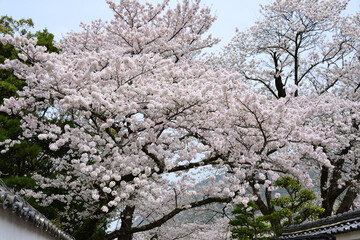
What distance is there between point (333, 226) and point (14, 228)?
5714 mm

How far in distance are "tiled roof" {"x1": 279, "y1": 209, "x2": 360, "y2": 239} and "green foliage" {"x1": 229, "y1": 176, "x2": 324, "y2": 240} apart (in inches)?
54.0

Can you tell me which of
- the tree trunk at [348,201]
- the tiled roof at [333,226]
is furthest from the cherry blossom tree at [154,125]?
the tree trunk at [348,201]

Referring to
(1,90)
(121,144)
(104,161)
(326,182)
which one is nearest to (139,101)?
(121,144)

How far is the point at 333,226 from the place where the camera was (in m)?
6.56

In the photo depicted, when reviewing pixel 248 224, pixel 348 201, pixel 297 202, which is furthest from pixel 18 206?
pixel 348 201

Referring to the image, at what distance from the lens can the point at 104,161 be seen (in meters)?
8.21

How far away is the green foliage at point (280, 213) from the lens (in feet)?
31.9

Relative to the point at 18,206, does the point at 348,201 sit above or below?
above

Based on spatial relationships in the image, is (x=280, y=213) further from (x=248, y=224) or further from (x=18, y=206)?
(x=18, y=206)

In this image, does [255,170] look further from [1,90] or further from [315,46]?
[315,46]

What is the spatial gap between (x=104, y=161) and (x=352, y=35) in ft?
42.4

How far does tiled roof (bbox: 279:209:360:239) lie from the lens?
5972mm

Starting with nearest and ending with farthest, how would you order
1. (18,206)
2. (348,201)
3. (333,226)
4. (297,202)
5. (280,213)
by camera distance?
1. (18,206)
2. (333,226)
3. (280,213)
4. (297,202)
5. (348,201)

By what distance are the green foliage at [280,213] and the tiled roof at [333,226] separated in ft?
4.50
